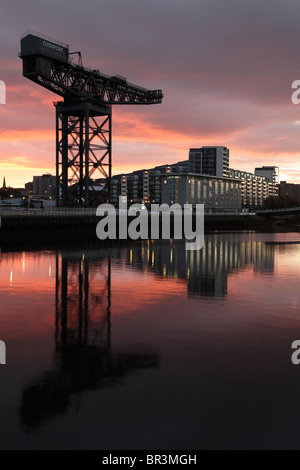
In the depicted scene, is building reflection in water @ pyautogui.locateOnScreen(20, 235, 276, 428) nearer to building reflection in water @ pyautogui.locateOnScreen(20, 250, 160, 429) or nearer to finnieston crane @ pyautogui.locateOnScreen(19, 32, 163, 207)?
building reflection in water @ pyautogui.locateOnScreen(20, 250, 160, 429)

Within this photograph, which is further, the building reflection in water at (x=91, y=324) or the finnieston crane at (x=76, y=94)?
the finnieston crane at (x=76, y=94)

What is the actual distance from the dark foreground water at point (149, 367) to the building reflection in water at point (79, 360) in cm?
3

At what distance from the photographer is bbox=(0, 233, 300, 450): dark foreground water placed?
8711 millimetres

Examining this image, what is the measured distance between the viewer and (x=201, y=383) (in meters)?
11.0

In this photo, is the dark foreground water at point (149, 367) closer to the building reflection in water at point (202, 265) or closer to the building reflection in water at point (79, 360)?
the building reflection in water at point (79, 360)

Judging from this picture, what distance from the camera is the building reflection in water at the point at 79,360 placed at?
32.5 feet

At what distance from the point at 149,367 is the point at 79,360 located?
220cm

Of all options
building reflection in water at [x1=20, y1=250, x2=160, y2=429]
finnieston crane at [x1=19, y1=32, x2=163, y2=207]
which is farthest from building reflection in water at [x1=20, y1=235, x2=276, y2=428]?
finnieston crane at [x1=19, y1=32, x2=163, y2=207]

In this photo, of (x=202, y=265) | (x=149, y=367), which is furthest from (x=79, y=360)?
(x=202, y=265)

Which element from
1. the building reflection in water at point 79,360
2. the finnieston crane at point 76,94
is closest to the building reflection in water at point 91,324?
the building reflection in water at point 79,360

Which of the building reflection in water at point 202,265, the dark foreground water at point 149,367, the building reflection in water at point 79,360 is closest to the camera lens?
the dark foreground water at point 149,367

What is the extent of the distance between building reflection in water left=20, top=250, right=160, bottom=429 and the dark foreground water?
0.11ft

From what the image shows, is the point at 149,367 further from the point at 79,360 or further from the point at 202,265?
the point at 202,265
